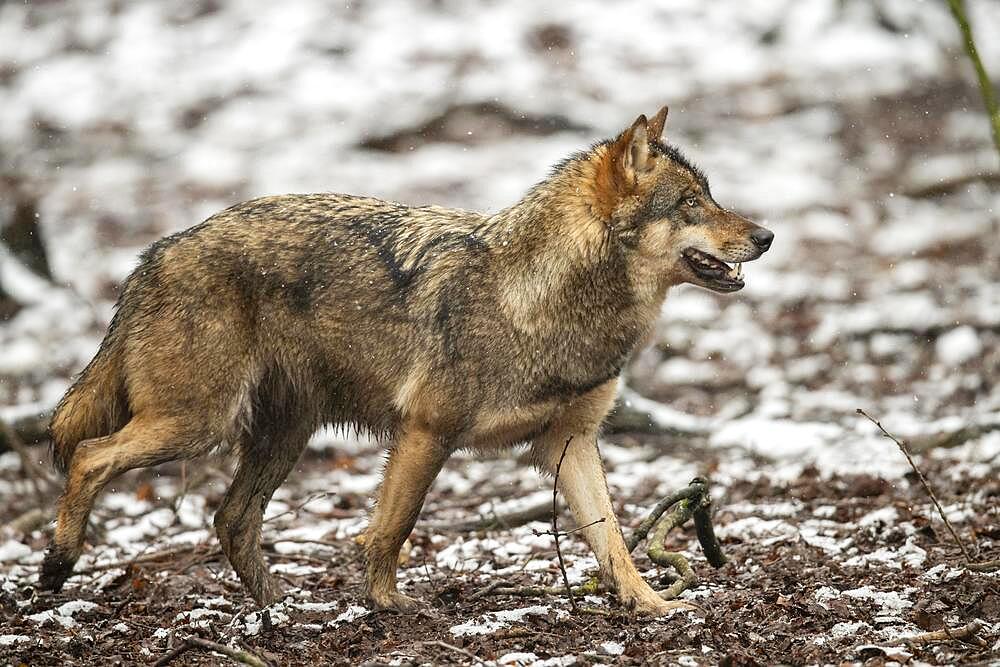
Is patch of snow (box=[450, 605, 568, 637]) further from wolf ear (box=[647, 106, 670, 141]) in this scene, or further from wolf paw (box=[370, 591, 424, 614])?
wolf ear (box=[647, 106, 670, 141])

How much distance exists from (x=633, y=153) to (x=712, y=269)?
0.68 m

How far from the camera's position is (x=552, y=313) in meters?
5.66

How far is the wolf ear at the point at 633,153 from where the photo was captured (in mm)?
5562

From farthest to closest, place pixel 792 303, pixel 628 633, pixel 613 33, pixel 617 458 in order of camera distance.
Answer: pixel 613 33
pixel 792 303
pixel 617 458
pixel 628 633

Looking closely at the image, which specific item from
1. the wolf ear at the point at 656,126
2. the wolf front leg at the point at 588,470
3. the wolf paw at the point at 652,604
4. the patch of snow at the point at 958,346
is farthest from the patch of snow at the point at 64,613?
the patch of snow at the point at 958,346

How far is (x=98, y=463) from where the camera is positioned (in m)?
5.81

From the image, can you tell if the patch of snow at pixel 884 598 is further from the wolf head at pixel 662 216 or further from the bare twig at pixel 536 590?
the wolf head at pixel 662 216

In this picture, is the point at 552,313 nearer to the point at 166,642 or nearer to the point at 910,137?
the point at 166,642

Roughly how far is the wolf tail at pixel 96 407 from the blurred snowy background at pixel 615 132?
3.99 feet

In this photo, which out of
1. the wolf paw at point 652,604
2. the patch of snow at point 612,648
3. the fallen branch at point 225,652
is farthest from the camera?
the wolf paw at point 652,604

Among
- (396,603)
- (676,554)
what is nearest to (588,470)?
(676,554)

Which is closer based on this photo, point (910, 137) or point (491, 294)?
point (491, 294)

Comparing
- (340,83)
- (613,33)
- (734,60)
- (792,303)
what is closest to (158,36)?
(340,83)

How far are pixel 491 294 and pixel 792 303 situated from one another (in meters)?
7.50
